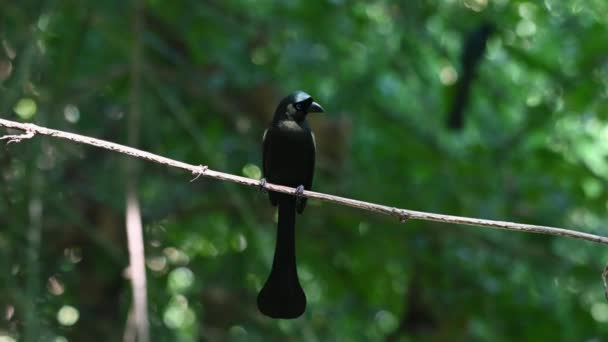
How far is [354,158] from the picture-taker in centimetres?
653

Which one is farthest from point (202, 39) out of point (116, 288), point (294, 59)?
point (116, 288)

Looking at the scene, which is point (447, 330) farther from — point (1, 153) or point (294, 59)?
point (1, 153)

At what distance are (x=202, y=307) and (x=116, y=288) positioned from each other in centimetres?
65

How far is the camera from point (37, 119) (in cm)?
459

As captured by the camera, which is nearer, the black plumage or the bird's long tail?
the bird's long tail

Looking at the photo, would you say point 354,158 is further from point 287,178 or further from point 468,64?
point 287,178

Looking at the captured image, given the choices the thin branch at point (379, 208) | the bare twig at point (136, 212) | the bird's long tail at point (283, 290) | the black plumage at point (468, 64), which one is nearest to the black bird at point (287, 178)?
the bird's long tail at point (283, 290)

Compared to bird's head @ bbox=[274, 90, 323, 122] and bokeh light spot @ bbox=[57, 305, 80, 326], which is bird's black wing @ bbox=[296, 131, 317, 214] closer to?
bird's head @ bbox=[274, 90, 323, 122]

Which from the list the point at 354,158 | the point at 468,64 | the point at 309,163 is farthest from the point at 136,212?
the point at 354,158

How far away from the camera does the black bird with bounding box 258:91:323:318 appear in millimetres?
2787

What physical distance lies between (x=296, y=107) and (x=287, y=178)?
433 millimetres

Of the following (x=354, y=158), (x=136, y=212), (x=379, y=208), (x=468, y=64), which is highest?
(x=468, y=64)

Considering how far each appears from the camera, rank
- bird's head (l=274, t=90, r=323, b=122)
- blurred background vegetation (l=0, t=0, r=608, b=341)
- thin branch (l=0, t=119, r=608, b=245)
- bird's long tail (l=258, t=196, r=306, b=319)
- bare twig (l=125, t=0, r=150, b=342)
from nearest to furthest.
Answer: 1. thin branch (l=0, t=119, r=608, b=245)
2. bird's long tail (l=258, t=196, r=306, b=319)
3. bird's head (l=274, t=90, r=323, b=122)
4. bare twig (l=125, t=0, r=150, b=342)
5. blurred background vegetation (l=0, t=0, r=608, b=341)

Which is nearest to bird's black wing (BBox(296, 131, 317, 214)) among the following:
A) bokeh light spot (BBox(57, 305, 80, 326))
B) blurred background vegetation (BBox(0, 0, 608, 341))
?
blurred background vegetation (BBox(0, 0, 608, 341))
